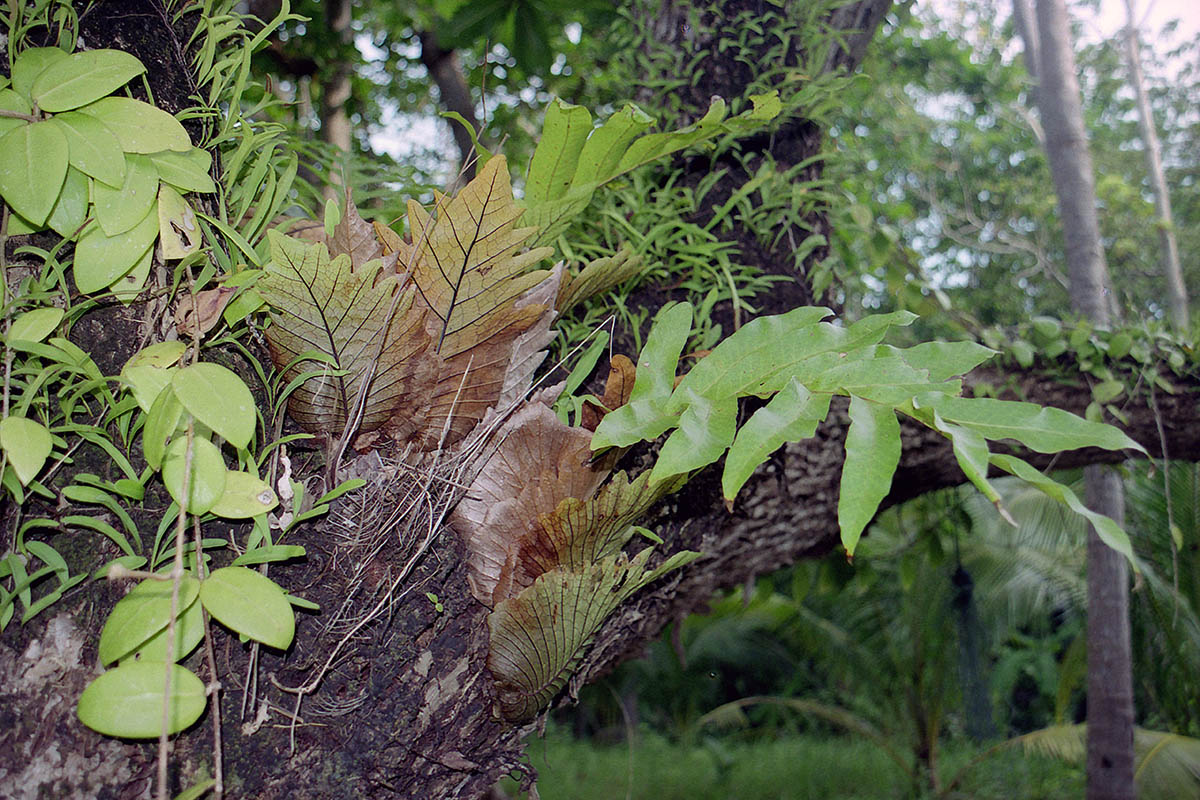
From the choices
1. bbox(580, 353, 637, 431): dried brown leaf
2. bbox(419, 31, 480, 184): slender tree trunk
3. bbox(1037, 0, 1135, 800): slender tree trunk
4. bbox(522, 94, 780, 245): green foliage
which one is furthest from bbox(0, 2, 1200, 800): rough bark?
bbox(1037, 0, 1135, 800): slender tree trunk

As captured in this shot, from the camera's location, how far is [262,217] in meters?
0.55

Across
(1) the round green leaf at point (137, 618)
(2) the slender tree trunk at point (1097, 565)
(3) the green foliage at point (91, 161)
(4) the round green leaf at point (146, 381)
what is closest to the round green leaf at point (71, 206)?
(3) the green foliage at point (91, 161)

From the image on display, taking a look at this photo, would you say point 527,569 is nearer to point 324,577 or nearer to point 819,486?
point 324,577

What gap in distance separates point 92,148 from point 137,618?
28cm

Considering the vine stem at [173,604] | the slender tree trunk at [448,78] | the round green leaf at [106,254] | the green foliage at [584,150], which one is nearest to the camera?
the vine stem at [173,604]

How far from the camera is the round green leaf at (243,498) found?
45cm

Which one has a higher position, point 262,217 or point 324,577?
point 262,217

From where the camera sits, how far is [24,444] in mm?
407

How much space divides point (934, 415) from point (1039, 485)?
81mm

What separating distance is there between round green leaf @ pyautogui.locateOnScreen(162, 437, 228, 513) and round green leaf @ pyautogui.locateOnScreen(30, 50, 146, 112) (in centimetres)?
22

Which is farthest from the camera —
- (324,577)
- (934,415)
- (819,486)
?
(819,486)

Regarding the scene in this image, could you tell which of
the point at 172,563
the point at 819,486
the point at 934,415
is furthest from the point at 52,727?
the point at 819,486

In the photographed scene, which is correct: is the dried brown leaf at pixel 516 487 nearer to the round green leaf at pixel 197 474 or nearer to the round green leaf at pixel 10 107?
the round green leaf at pixel 197 474

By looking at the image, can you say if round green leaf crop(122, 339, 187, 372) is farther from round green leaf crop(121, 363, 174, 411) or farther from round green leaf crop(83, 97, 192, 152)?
round green leaf crop(83, 97, 192, 152)
